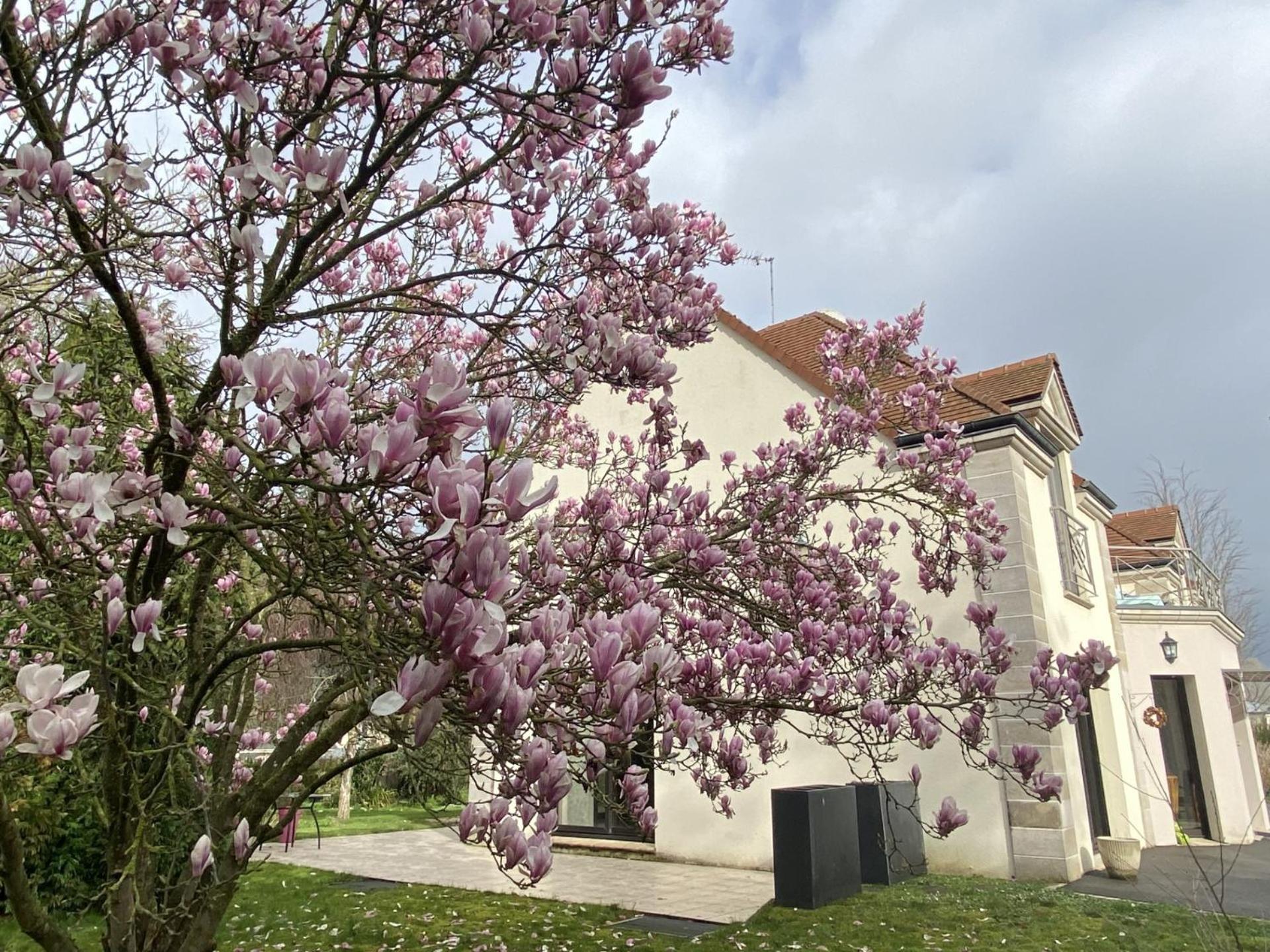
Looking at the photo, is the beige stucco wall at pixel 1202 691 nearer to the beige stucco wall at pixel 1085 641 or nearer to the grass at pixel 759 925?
the beige stucco wall at pixel 1085 641

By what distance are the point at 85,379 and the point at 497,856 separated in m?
3.98

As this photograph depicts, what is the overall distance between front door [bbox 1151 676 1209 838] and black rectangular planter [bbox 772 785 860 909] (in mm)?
8931

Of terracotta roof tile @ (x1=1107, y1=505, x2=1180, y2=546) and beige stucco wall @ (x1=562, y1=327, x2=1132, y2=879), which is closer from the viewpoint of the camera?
beige stucco wall @ (x1=562, y1=327, x2=1132, y2=879)

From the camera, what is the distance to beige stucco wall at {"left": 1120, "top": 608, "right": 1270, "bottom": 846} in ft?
42.3

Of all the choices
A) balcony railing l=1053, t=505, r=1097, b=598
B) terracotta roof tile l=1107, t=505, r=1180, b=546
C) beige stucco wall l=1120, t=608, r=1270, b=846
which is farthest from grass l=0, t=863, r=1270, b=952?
terracotta roof tile l=1107, t=505, r=1180, b=546

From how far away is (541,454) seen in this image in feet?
19.7

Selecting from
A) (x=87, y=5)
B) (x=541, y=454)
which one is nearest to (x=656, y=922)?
(x=541, y=454)

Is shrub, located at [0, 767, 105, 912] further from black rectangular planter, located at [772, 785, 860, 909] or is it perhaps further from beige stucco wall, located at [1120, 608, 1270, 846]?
beige stucco wall, located at [1120, 608, 1270, 846]

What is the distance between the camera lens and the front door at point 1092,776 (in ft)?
32.6

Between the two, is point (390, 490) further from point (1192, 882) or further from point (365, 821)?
point (365, 821)

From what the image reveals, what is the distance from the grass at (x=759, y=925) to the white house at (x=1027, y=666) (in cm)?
94

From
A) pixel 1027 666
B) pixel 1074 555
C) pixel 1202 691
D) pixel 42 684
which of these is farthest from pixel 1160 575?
pixel 42 684

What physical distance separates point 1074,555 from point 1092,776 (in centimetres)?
287

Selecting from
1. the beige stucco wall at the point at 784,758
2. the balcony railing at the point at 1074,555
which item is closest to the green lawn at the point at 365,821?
the beige stucco wall at the point at 784,758
